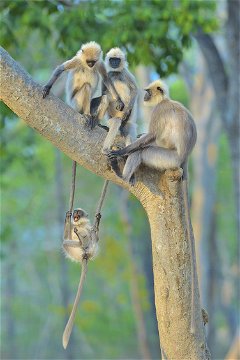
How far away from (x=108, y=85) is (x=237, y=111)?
16.0 feet

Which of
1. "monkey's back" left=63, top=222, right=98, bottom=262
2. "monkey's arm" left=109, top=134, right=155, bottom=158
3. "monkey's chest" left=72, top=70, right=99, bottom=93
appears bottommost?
"monkey's back" left=63, top=222, right=98, bottom=262

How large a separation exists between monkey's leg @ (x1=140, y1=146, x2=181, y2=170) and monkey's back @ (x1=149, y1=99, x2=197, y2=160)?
105 millimetres

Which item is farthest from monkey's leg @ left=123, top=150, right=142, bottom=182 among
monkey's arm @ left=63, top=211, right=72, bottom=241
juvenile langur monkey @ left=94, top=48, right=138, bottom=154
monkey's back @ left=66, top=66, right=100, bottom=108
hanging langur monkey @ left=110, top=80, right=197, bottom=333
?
monkey's back @ left=66, top=66, right=100, bottom=108

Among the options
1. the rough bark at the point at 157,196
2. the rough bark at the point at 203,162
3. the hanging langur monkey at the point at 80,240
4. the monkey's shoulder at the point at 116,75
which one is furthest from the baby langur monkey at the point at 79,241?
the rough bark at the point at 203,162

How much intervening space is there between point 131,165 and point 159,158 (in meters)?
0.21

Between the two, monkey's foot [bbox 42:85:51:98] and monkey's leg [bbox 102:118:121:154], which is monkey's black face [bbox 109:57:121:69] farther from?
monkey's foot [bbox 42:85:51:98]

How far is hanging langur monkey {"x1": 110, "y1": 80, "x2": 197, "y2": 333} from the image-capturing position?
5395 millimetres

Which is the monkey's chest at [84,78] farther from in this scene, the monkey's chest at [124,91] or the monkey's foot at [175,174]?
the monkey's foot at [175,174]

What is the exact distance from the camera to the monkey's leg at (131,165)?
5.30m

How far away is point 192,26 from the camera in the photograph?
358 inches

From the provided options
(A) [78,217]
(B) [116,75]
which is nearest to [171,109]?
(B) [116,75]

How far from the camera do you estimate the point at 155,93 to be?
599 centimetres

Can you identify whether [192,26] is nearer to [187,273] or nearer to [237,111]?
[237,111]

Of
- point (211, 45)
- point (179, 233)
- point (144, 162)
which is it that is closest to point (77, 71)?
point (144, 162)
